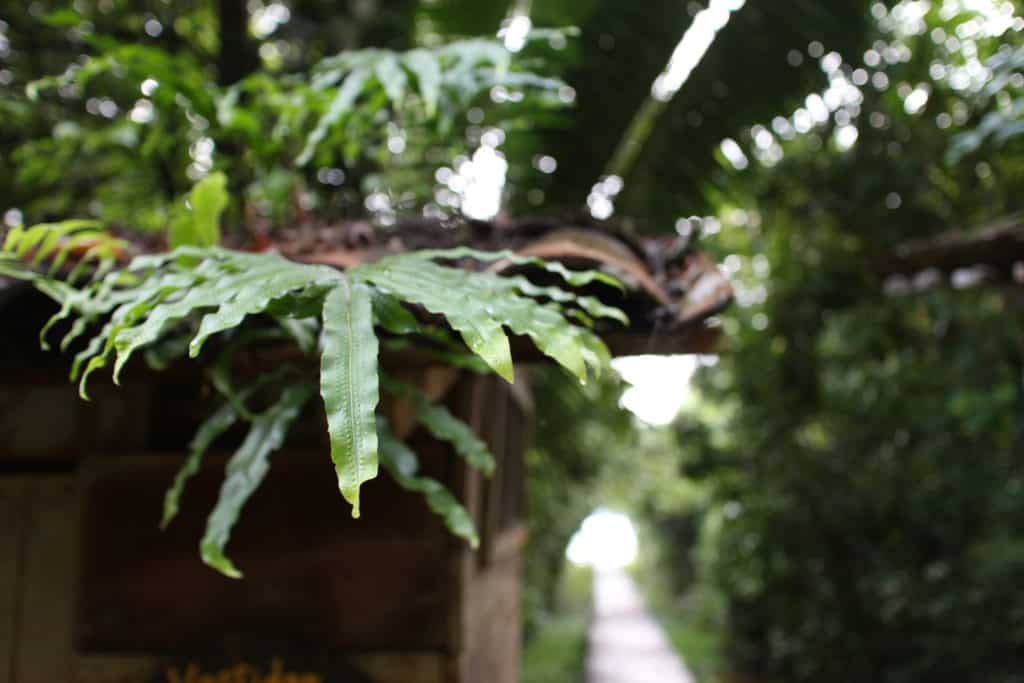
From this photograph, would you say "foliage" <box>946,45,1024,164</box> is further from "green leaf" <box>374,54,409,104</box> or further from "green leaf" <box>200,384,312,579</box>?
"green leaf" <box>200,384,312,579</box>

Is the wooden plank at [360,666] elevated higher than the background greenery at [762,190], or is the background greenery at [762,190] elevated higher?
the background greenery at [762,190]

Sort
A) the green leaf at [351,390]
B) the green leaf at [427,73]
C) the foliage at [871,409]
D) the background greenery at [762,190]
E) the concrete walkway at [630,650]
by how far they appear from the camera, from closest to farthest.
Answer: the green leaf at [351,390] < the green leaf at [427,73] < the background greenery at [762,190] < the foliage at [871,409] < the concrete walkway at [630,650]

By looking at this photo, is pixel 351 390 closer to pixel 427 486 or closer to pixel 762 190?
pixel 427 486

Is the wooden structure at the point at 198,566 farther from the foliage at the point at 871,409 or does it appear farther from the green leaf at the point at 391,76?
the foliage at the point at 871,409

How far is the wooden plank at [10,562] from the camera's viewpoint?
88.7 inches

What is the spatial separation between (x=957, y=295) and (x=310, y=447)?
534 cm

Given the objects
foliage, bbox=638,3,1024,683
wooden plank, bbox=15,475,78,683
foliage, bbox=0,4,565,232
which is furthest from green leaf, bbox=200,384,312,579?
foliage, bbox=638,3,1024,683

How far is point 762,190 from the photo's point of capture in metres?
6.45

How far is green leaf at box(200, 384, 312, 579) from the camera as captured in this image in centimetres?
173

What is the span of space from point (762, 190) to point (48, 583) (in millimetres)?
5559

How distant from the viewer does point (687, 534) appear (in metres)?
18.1

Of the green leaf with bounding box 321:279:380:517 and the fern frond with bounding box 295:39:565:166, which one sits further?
the fern frond with bounding box 295:39:565:166

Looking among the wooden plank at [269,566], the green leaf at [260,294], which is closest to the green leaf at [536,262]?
the green leaf at [260,294]

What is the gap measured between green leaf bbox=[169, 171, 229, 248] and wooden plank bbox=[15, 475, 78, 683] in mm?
836
